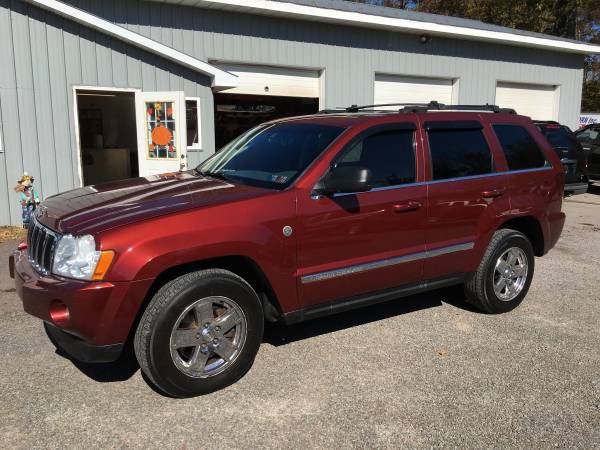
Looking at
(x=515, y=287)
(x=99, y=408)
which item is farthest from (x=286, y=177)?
(x=515, y=287)

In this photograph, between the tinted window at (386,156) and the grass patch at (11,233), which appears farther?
the grass patch at (11,233)

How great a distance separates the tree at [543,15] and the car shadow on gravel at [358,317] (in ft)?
71.2

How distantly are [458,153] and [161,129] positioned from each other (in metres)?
6.42

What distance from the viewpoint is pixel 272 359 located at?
4.03 metres

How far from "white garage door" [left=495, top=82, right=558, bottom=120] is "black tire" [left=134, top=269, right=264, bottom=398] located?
560 inches

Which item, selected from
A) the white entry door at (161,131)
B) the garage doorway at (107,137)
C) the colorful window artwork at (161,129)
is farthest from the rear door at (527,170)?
the garage doorway at (107,137)

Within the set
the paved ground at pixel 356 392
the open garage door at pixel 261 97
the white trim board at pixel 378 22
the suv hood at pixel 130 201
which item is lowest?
the paved ground at pixel 356 392

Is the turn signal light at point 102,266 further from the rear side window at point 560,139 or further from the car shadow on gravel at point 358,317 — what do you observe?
the rear side window at point 560,139

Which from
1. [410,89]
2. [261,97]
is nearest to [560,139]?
[410,89]

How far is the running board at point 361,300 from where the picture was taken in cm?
381

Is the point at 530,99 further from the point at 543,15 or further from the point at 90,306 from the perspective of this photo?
the point at 90,306

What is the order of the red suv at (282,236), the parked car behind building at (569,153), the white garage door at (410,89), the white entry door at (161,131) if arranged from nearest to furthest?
1. the red suv at (282,236)
2. the white entry door at (161,131)
3. the parked car behind building at (569,153)
4. the white garage door at (410,89)

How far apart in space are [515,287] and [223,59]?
8.31m

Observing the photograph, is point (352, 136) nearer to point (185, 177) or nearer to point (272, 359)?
point (185, 177)
